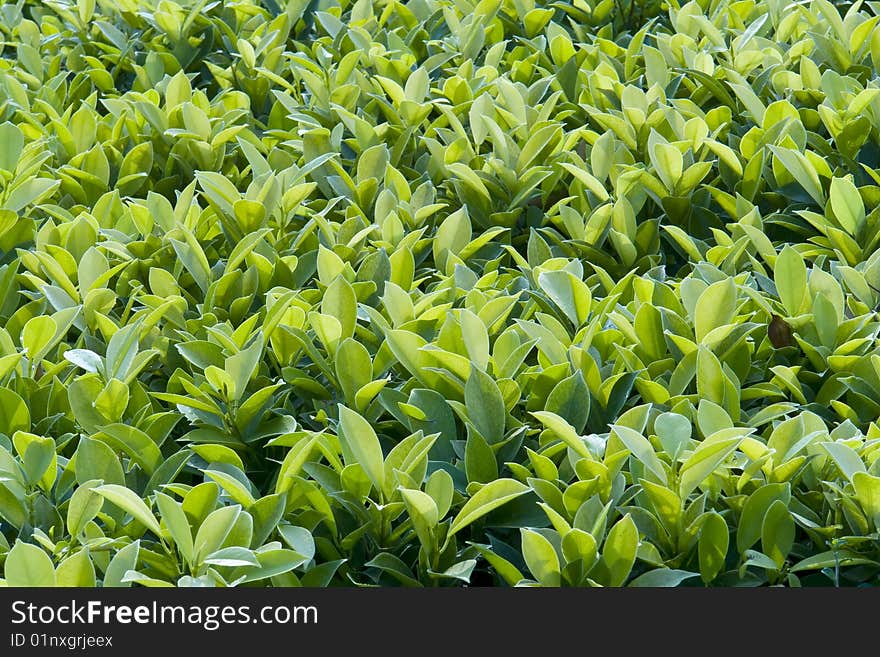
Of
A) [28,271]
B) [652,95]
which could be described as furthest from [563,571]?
[652,95]

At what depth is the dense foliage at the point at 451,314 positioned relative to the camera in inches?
68.5

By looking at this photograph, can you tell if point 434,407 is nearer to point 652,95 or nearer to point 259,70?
point 652,95

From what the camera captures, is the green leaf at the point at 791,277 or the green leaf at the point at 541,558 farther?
the green leaf at the point at 791,277

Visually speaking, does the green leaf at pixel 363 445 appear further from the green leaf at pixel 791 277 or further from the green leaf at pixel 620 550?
the green leaf at pixel 791 277

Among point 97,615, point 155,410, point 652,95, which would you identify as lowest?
point 97,615

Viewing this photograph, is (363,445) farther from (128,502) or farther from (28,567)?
(28,567)

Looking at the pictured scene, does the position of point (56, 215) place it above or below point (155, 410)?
above

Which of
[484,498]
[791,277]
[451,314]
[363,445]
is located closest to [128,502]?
[363,445]

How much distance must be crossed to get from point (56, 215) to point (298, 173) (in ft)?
2.00

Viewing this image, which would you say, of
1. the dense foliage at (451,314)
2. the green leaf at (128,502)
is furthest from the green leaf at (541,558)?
the green leaf at (128,502)

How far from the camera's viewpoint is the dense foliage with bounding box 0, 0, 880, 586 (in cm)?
174

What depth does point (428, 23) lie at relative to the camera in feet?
12.4

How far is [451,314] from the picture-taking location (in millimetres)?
2018

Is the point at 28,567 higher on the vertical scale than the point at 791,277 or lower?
lower
